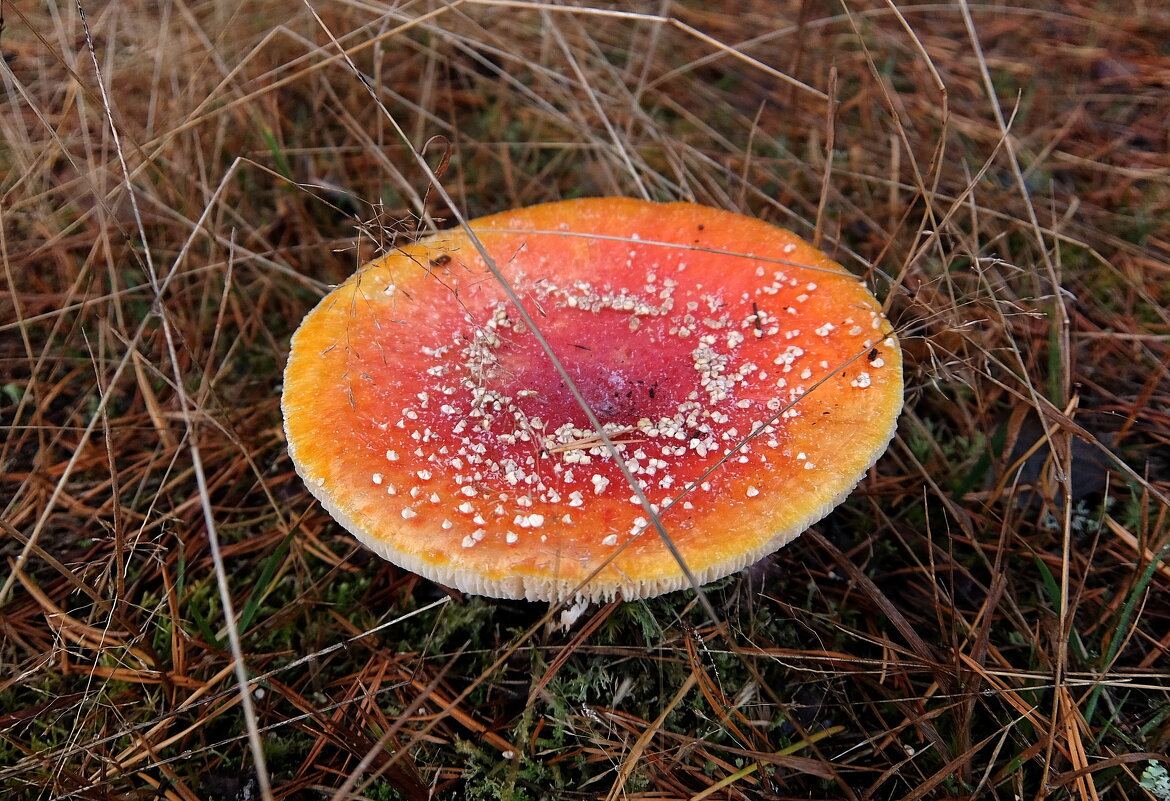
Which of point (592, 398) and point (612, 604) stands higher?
point (592, 398)

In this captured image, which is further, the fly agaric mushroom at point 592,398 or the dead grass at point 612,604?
the dead grass at point 612,604

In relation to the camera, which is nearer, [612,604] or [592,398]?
[592,398]

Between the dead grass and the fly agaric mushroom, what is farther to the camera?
the dead grass

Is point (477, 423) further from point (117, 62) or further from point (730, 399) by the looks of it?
point (117, 62)

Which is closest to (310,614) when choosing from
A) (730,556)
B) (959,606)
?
(730,556)
